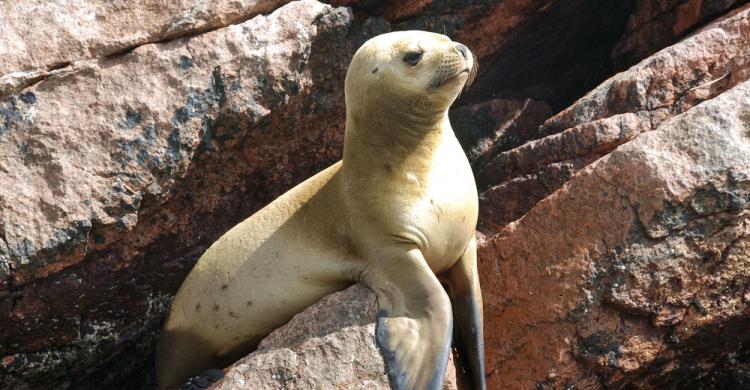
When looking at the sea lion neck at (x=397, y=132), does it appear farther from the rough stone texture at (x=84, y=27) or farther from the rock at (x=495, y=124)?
the rock at (x=495, y=124)

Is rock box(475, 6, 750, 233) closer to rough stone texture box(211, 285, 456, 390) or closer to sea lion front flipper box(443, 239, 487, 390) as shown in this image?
sea lion front flipper box(443, 239, 487, 390)

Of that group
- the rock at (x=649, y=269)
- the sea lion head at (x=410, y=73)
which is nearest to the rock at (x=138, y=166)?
the sea lion head at (x=410, y=73)

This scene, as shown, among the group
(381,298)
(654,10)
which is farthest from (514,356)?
(654,10)

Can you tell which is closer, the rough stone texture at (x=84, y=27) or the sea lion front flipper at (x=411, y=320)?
the sea lion front flipper at (x=411, y=320)

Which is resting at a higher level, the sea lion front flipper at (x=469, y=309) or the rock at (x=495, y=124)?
the rock at (x=495, y=124)

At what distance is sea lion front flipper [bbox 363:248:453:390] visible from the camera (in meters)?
4.62

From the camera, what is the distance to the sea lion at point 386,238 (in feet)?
15.9

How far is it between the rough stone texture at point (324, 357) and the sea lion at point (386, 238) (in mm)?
85

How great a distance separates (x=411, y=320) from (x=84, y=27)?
9.79ft

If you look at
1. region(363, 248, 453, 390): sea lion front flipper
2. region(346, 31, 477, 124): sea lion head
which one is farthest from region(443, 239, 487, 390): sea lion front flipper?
region(346, 31, 477, 124): sea lion head

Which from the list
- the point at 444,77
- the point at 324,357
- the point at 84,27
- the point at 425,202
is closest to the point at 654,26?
the point at 444,77

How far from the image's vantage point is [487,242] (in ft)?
18.6

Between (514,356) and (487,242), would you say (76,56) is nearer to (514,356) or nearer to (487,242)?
(487,242)

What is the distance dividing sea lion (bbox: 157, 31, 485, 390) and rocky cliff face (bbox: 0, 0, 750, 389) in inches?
8.7
